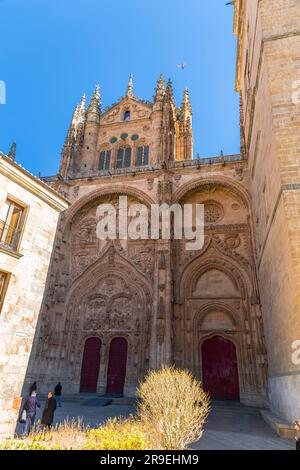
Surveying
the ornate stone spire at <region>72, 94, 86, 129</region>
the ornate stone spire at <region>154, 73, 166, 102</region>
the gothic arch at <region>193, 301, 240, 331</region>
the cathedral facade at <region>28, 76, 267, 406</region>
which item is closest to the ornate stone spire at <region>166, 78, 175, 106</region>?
the ornate stone spire at <region>154, 73, 166, 102</region>

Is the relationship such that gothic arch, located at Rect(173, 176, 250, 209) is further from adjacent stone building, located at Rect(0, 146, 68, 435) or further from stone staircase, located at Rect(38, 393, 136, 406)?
stone staircase, located at Rect(38, 393, 136, 406)

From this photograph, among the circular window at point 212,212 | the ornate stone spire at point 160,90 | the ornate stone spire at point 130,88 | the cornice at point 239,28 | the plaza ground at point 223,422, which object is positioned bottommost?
the plaza ground at point 223,422

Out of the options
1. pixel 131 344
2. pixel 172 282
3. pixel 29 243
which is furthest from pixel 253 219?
pixel 29 243

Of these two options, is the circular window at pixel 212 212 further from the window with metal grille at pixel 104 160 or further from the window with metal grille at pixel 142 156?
the window with metal grille at pixel 104 160

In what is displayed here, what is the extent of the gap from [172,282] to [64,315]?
663 cm

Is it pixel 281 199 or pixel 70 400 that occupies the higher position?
pixel 281 199

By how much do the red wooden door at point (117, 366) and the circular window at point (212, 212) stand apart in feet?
27.2

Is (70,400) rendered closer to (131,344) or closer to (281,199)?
(131,344)

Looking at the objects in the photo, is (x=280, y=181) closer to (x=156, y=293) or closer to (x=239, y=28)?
(x=156, y=293)

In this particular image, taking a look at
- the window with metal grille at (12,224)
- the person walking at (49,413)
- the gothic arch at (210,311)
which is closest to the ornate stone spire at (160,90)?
the gothic arch at (210,311)

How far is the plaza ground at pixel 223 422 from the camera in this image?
7.09 meters

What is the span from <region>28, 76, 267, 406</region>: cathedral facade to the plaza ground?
1.20 meters

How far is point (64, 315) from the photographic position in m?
16.7
